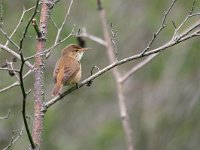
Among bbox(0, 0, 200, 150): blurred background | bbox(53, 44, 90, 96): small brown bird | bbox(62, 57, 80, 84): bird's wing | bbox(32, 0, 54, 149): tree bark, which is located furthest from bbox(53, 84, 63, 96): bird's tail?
bbox(0, 0, 200, 150): blurred background

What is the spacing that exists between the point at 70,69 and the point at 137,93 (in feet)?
16.5

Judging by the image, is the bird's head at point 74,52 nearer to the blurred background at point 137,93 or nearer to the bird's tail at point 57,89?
the bird's tail at point 57,89

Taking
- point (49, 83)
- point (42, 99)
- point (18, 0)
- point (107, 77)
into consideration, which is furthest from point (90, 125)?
point (42, 99)

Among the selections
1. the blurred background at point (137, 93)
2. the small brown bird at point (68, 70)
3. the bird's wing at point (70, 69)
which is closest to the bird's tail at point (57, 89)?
the small brown bird at point (68, 70)

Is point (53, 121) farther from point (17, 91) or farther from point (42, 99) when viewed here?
point (42, 99)

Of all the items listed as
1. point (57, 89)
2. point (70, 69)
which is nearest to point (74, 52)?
point (70, 69)

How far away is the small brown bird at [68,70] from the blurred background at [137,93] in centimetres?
307

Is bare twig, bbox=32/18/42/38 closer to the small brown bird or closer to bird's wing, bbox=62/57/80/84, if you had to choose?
the small brown bird

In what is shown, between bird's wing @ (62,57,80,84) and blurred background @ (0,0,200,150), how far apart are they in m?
3.35

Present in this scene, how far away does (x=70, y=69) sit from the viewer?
672 centimetres

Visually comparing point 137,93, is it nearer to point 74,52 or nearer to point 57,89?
point 74,52

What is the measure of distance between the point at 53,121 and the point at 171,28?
89.7 inches

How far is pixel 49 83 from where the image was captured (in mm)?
10438

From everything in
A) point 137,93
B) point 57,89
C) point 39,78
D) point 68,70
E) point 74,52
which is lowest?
point 39,78
